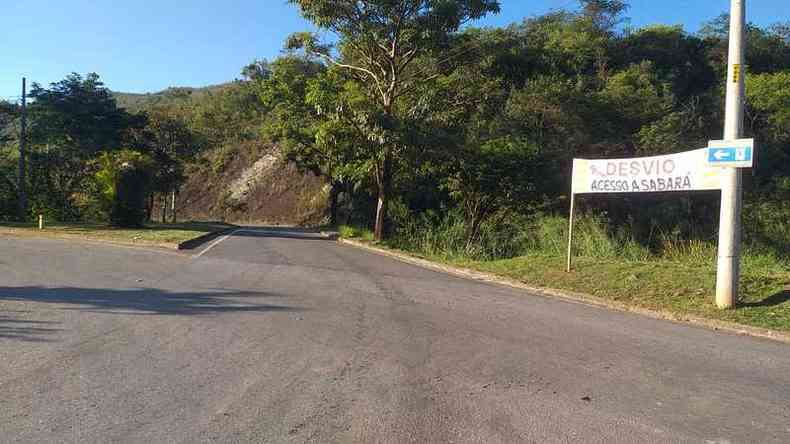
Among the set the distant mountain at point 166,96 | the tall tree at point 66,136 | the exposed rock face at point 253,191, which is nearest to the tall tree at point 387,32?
the tall tree at point 66,136

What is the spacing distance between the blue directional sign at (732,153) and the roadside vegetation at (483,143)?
200 centimetres

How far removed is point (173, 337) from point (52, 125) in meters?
28.9

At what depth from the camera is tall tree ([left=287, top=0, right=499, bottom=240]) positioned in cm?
2017

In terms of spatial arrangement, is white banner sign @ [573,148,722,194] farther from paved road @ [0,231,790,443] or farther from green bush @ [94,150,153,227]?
green bush @ [94,150,153,227]

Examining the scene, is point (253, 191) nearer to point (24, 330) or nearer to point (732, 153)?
point (24, 330)

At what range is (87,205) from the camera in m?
31.7

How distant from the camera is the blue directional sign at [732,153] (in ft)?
29.3

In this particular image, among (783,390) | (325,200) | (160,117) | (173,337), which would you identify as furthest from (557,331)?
(325,200)

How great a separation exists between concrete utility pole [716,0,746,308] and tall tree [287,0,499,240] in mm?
11602

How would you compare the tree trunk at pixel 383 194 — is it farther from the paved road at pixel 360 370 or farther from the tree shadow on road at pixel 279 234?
the paved road at pixel 360 370

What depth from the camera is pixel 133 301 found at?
9.16 metres

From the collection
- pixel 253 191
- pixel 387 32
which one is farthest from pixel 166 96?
pixel 387 32

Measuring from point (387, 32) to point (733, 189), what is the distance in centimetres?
1396

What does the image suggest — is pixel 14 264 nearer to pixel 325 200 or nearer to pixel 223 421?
pixel 223 421
